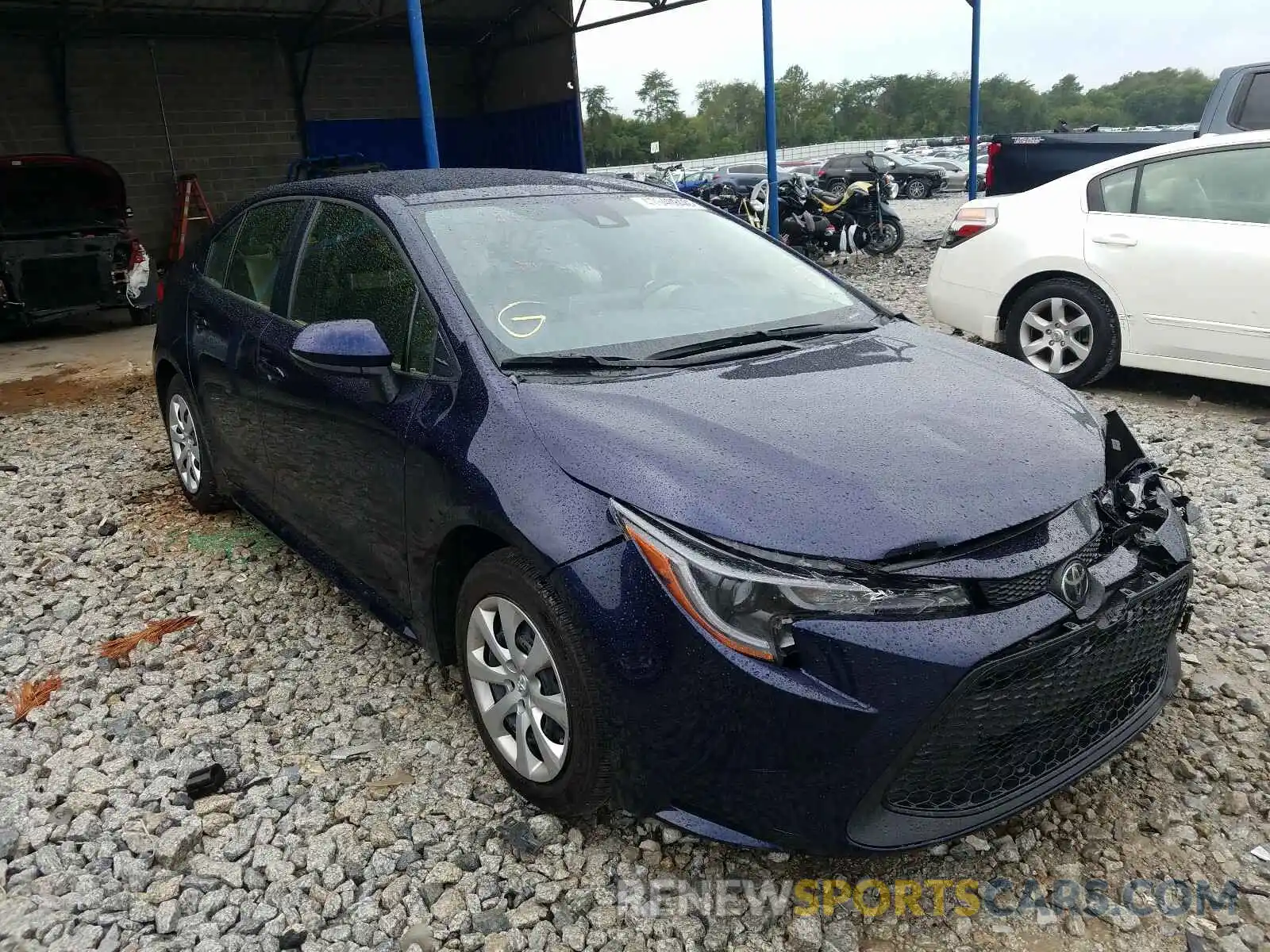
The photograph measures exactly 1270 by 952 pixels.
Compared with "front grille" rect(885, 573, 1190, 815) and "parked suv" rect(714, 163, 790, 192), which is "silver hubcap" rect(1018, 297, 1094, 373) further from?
"parked suv" rect(714, 163, 790, 192)

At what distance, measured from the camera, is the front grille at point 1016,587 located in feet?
6.02

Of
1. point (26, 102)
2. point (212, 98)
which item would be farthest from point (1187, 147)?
point (26, 102)

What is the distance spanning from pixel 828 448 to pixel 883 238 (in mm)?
11499

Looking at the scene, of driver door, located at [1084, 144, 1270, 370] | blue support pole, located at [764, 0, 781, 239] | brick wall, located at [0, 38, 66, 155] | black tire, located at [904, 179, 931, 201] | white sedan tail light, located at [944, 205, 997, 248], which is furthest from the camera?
black tire, located at [904, 179, 931, 201]

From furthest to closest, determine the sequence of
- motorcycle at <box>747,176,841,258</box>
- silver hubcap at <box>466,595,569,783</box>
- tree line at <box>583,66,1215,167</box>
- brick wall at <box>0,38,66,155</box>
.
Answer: tree line at <box>583,66,1215,167</box>, brick wall at <box>0,38,66,155</box>, motorcycle at <box>747,176,841,258</box>, silver hubcap at <box>466,595,569,783</box>

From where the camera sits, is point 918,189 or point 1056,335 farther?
point 918,189

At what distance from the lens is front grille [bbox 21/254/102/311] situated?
29.6 feet

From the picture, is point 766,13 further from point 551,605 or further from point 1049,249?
point 551,605

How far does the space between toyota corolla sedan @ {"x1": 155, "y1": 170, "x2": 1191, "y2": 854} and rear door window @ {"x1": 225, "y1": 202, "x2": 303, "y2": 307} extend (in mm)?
303

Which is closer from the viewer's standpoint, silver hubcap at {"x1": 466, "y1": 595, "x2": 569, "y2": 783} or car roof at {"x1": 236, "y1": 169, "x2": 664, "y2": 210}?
silver hubcap at {"x1": 466, "y1": 595, "x2": 569, "y2": 783}

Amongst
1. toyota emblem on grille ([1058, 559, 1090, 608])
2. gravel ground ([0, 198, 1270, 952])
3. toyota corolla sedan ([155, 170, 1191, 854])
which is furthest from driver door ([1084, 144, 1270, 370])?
toyota emblem on grille ([1058, 559, 1090, 608])

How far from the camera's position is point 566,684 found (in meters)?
2.05

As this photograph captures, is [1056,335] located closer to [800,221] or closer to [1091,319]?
[1091,319]

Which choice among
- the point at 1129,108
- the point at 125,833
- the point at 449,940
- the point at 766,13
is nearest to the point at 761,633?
the point at 449,940
